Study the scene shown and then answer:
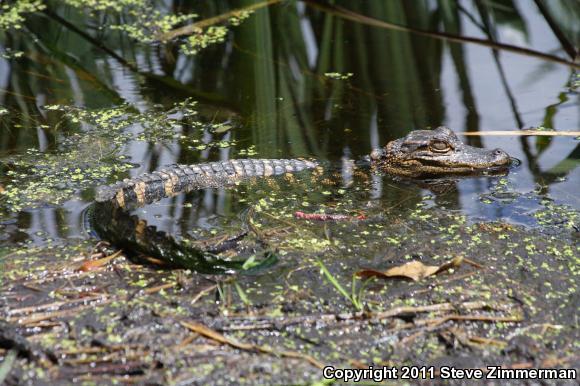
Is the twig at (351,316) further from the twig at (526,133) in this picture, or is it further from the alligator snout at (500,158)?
the twig at (526,133)

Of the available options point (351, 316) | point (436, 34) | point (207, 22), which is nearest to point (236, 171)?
point (351, 316)

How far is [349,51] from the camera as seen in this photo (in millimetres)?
7820

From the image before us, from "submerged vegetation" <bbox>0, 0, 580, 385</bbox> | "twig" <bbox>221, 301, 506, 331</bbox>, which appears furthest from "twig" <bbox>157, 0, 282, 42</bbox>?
"twig" <bbox>221, 301, 506, 331</bbox>

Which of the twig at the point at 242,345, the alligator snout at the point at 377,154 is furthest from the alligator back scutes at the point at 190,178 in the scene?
the twig at the point at 242,345

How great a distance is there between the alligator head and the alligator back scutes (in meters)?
0.58

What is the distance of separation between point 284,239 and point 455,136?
1.96 m

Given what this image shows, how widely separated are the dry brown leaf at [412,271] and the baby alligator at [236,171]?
1099 mm

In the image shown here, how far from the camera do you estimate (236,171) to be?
5496 mm

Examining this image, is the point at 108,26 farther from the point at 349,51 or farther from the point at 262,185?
the point at 262,185

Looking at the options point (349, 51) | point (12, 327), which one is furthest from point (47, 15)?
point (12, 327)

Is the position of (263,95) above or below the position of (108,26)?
below

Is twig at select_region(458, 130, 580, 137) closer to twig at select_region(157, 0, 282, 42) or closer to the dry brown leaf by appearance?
the dry brown leaf

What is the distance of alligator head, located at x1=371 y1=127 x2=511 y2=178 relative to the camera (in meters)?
5.71

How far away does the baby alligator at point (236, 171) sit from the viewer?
429 cm
